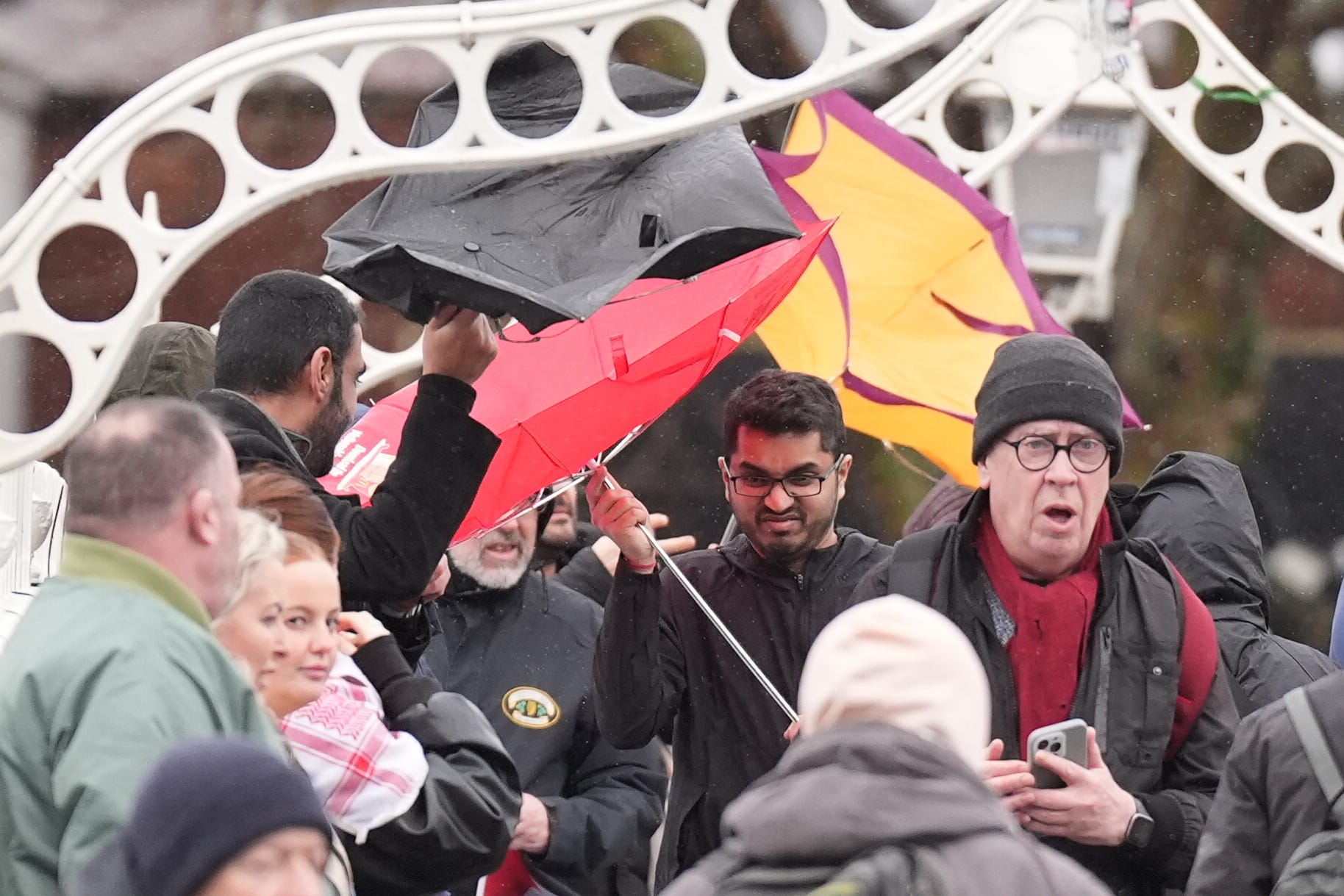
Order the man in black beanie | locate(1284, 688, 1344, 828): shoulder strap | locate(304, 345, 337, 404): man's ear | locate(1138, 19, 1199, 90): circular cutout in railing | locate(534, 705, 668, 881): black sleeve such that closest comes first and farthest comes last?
locate(1284, 688, 1344, 828): shoulder strap → the man in black beanie → locate(304, 345, 337, 404): man's ear → locate(534, 705, 668, 881): black sleeve → locate(1138, 19, 1199, 90): circular cutout in railing

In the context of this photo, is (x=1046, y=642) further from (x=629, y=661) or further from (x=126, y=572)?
(x=126, y=572)

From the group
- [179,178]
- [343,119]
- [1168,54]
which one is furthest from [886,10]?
[343,119]

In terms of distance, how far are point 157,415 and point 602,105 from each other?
1119 millimetres

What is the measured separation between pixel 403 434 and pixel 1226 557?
182 cm

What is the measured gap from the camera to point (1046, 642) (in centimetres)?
372

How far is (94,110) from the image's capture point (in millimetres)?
8352

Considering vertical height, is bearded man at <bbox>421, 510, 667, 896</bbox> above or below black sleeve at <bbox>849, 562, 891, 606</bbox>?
below

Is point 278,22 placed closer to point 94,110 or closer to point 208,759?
point 94,110

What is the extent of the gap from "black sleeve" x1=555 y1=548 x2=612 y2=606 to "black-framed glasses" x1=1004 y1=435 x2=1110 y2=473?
72.1 inches

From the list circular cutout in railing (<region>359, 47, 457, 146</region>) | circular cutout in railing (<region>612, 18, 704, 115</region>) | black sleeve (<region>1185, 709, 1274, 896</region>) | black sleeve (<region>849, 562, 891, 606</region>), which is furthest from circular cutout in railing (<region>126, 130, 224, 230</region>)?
black sleeve (<region>1185, 709, 1274, 896</region>)

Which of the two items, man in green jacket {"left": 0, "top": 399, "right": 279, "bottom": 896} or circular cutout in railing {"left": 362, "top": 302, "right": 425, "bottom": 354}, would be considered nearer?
man in green jacket {"left": 0, "top": 399, "right": 279, "bottom": 896}

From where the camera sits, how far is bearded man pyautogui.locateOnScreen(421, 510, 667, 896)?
4680 millimetres

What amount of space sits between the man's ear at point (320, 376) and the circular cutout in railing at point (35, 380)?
4.11m

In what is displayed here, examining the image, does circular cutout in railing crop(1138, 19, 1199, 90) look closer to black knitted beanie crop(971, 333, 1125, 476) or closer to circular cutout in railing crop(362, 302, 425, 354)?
circular cutout in railing crop(362, 302, 425, 354)
